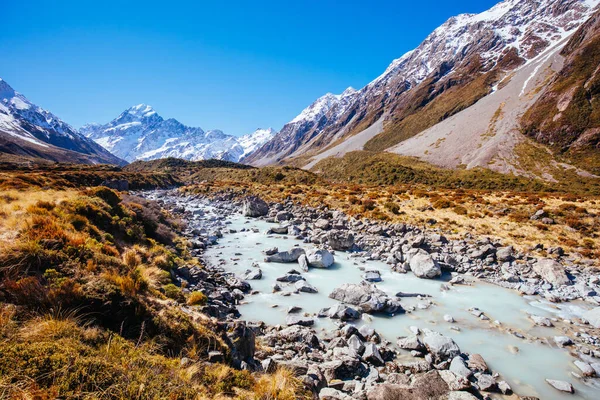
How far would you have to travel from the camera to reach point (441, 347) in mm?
8828

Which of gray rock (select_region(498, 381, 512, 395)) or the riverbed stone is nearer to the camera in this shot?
gray rock (select_region(498, 381, 512, 395))

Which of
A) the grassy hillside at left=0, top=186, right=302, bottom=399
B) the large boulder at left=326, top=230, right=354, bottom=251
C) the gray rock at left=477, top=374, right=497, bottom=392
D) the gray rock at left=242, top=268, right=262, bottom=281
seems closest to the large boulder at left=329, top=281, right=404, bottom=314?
the gray rock at left=477, top=374, right=497, bottom=392

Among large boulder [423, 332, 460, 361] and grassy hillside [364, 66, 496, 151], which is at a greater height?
grassy hillside [364, 66, 496, 151]

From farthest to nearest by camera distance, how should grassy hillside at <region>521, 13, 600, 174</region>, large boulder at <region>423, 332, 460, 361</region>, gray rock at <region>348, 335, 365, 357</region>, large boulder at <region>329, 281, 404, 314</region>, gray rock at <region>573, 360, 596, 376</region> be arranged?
1. grassy hillside at <region>521, 13, 600, 174</region>
2. large boulder at <region>329, 281, 404, 314</region>
3. large boulder at <region>423, 332, 460, 361</region>
4. gray rock at <region>348, 335, 365, 357</region>
5. gray rock at <region>573, 360, 596, 376</region>

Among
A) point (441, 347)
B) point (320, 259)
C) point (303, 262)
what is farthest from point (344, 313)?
point (303, 262)

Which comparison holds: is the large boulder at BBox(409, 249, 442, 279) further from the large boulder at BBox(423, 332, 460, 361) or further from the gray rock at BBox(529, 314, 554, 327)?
the large boulder at BBox(423, 332, 460, 361)

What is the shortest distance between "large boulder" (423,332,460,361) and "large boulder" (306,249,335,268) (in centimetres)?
862

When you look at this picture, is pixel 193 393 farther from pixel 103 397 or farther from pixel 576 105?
pixel 576 105

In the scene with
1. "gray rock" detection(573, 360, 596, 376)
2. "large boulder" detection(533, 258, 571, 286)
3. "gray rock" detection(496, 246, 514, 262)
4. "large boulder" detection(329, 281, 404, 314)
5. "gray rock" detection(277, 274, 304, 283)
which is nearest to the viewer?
"gray rock" detection(573, 360, 596, 376)

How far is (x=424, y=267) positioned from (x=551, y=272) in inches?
265

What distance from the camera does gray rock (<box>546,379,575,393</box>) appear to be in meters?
7.63

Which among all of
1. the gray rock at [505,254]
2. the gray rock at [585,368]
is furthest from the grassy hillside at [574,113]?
the gray rock at [585,368]

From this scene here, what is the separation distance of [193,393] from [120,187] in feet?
227

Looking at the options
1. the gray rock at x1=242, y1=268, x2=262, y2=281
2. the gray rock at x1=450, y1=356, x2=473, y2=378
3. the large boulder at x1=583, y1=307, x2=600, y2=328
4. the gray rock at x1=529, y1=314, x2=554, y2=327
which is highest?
the large boulder at x1=583, y1=307, x2=600, y2=328
